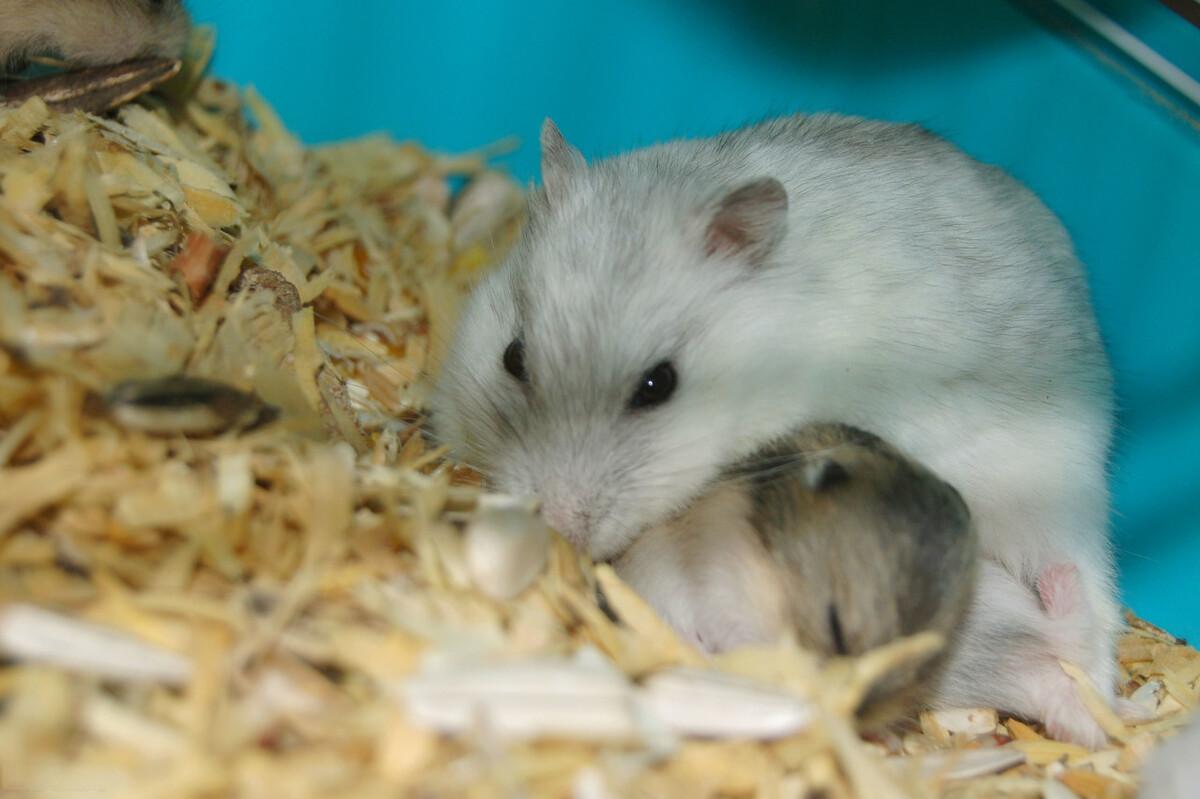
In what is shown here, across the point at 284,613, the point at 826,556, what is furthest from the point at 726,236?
the point at 284,613

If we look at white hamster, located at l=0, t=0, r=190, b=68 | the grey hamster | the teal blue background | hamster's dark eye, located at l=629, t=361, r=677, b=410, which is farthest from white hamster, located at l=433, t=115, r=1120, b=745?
white hamster, located at l=0, t=0, r=190, b=68

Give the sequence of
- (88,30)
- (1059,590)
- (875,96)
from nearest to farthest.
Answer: (1059,590)
(88,30)
(875,96)

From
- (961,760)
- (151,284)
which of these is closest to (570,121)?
(151,284)

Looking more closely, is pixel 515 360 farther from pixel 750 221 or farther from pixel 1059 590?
pixel 1059 590

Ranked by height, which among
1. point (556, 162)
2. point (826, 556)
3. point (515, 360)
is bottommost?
point (826, 556)

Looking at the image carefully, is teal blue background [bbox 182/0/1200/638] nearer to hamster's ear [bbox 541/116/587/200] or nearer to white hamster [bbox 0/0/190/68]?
white hamster [bbox 0/0/190/68]

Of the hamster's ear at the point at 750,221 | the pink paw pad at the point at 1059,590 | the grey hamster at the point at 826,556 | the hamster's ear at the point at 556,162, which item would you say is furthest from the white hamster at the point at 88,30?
the pink paw pad at the point at 1059,590

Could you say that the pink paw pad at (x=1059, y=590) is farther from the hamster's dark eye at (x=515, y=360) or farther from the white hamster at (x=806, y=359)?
the hamster's dark eye at (x=515, y=360)

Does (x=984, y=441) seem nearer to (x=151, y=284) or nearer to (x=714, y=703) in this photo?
(x=714, y=703)
